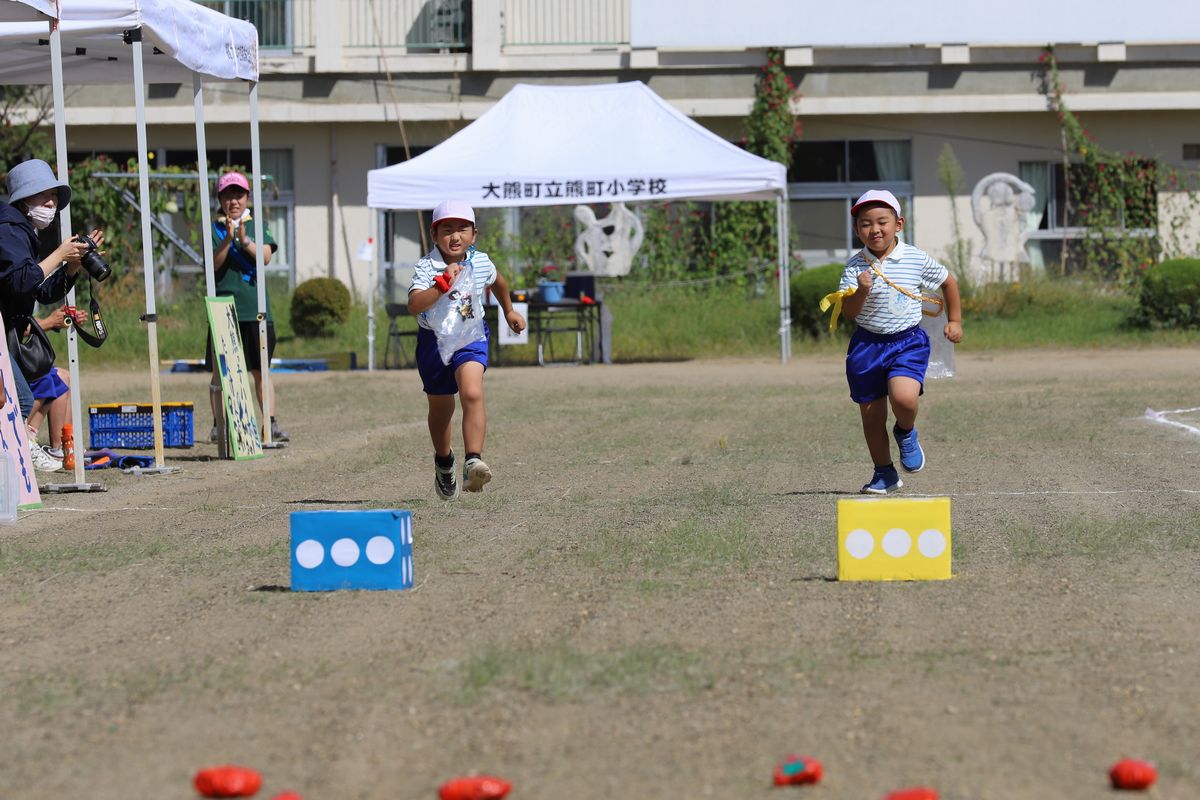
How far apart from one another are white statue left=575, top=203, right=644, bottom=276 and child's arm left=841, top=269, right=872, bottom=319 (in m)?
17.9

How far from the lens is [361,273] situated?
3152cm

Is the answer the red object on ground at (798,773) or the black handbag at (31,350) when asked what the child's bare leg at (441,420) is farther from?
the red object on ground at (798,773)

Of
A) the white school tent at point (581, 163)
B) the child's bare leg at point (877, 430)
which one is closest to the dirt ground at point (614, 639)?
the child's bare leg at point (877, 430)

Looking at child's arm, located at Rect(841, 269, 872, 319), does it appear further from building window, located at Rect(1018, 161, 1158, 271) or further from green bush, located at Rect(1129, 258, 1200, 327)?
building window, located at Rect(1018, 161, 1158, 271)

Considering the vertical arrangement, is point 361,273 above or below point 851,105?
below

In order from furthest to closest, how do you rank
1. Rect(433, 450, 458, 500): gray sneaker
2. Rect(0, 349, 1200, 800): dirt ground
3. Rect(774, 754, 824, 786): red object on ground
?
1. Rect(433, 450, 458, 500): gray sneaker
2. Rect(0, 349, 1200, 800): dirt ground
3. Rect(774, 754, 824, 786): red object on ground

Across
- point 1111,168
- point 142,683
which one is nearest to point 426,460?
point 142,683

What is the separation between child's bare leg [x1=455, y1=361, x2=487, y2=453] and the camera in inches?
362

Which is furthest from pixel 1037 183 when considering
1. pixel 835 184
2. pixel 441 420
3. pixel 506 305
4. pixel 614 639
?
pixel 614 639

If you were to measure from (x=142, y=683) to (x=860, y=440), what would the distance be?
27.9 ft

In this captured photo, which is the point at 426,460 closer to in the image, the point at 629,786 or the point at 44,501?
the point at 44,501

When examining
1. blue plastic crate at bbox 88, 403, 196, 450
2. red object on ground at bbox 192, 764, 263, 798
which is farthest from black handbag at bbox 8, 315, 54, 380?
red object on ground at bbox 192, 764, 263, 798

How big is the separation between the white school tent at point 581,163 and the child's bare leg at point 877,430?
38.8 feet

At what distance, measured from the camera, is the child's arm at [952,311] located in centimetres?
964
